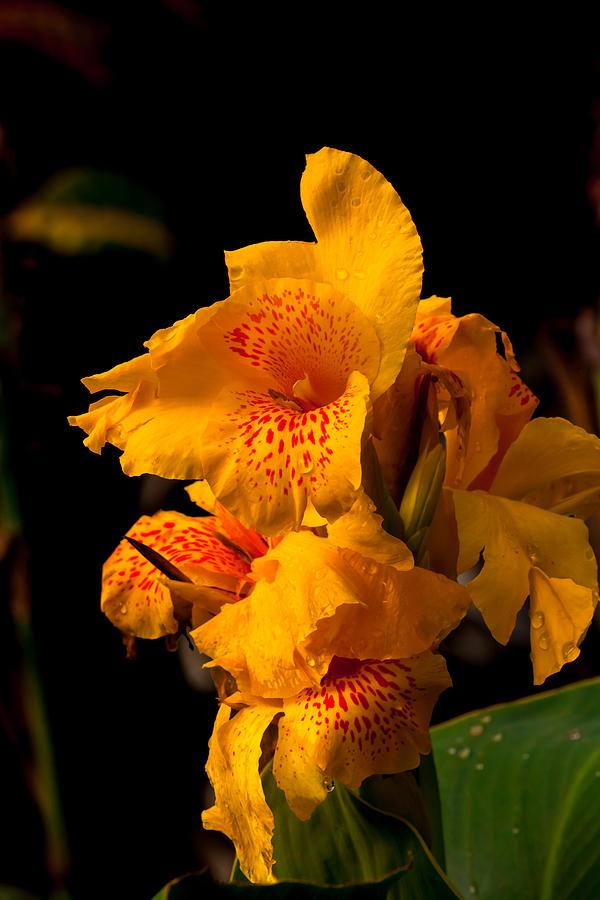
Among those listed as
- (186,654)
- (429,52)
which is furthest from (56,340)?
(429,52)

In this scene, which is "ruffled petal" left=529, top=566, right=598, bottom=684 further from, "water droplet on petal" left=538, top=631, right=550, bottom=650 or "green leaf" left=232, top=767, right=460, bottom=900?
"green leaf" left=232, top=767, right=460, bottom=900

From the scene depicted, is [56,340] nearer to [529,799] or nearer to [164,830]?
[164,830]

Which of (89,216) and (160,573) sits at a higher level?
(89,216)

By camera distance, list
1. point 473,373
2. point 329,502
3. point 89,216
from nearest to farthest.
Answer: point 329,502
point 473,373
point 89,216

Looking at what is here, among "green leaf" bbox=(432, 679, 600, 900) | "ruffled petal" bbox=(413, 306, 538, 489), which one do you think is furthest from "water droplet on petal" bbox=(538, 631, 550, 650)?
"green leaf" bbox=(432, 679, 600, 900)

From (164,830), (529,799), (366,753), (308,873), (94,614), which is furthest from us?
(164,830)

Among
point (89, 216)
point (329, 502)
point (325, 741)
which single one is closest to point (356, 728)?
point (325, 741)

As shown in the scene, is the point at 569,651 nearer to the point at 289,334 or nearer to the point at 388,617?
the point at 388,617
